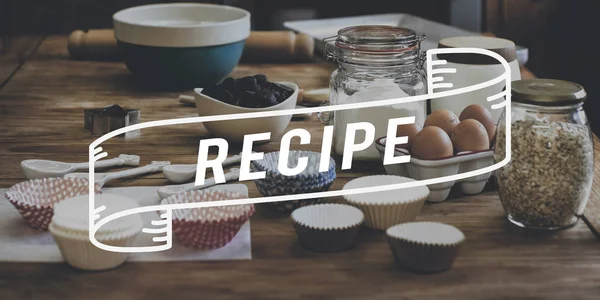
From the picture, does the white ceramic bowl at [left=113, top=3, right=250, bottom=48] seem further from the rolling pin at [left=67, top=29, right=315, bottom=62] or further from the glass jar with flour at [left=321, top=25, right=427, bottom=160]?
the glass jar with flour at [left=321, top=25, right=427, bottom=160]

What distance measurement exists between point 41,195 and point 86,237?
167mm

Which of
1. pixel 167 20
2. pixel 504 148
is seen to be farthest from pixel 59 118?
pixel 504 148

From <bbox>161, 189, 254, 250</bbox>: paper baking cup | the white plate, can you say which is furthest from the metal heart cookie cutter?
the white plate

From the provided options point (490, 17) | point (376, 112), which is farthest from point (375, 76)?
point (490, 17)

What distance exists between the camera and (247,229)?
974mm

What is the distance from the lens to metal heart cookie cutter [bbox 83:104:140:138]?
1.37 metres

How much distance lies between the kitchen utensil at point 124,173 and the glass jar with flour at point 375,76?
0.27 metres

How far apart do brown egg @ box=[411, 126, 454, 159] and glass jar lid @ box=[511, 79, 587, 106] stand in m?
0.12

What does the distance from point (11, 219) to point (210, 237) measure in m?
0.27

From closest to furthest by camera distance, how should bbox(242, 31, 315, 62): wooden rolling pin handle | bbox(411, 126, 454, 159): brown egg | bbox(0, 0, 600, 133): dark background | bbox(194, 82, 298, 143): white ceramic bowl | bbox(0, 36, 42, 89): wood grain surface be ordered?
1. bbox(411, 126, 454, 159): brown egg
2. bbox(194, 82, 298, 143): white ceramic bowl
3. bbox(0, 36, 42, 89): wood grain surface
4. bbox(242, 31, 315, 62): wooden rolling pin handle
5. bbox(0, 0, 600, 133): dark background

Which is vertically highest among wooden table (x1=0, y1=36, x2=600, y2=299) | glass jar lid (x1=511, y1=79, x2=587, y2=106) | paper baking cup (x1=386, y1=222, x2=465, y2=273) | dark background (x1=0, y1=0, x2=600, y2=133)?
glass jar lid (x1=511, y1=79, x2=587, y2=106)

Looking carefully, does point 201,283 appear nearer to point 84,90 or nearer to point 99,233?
point 99,233

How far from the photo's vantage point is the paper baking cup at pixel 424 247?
0.84 meters

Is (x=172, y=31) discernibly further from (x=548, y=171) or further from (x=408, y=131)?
(x=548, y=171)
